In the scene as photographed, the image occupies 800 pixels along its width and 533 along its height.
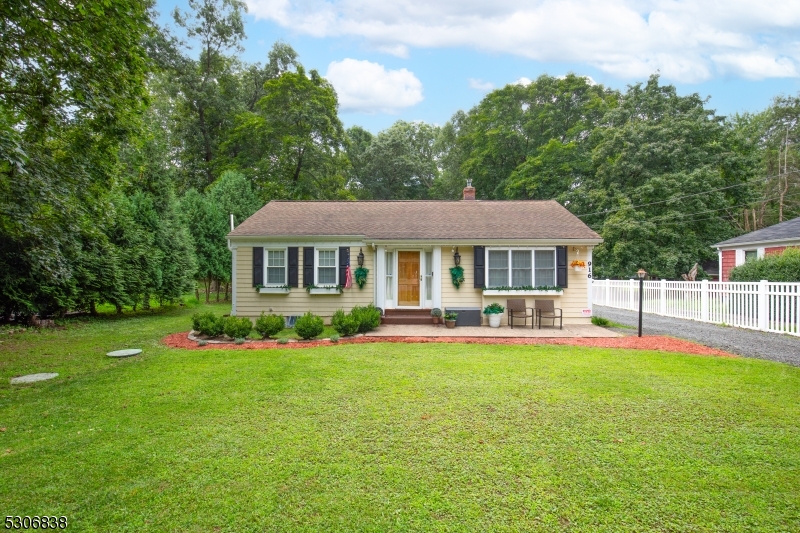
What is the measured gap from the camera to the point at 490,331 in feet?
34.6

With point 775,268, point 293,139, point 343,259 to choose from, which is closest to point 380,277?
point 343,259

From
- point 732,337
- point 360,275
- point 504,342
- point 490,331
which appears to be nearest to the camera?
point 504,342

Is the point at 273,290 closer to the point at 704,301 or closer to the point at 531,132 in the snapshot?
the point at 704,301

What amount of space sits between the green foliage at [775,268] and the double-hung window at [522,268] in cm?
846

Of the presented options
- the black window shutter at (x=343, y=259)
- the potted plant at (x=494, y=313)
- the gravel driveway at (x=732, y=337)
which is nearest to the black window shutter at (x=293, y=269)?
the black window shutter at (x=343, y=259)

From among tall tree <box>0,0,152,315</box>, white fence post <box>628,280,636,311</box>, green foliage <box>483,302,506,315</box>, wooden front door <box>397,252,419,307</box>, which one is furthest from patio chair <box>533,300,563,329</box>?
tall tree <box>0,0,152,315</box>

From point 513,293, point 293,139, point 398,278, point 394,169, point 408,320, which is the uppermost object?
point 394,169

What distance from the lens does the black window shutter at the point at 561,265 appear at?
11.6 metres

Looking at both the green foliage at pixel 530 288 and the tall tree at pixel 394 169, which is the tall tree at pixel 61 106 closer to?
the green foliage at pixel 530 288

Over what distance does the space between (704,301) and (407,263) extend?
9.25 meters

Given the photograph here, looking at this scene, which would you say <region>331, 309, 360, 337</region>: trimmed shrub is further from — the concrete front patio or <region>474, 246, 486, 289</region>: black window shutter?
<region>474, 246, 486, 289</region>: black window shutter

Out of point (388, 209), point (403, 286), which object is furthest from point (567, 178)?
point (403, 286)

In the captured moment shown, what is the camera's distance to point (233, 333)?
9.23m

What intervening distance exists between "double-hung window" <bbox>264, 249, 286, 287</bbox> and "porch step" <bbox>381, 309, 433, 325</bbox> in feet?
11.4
